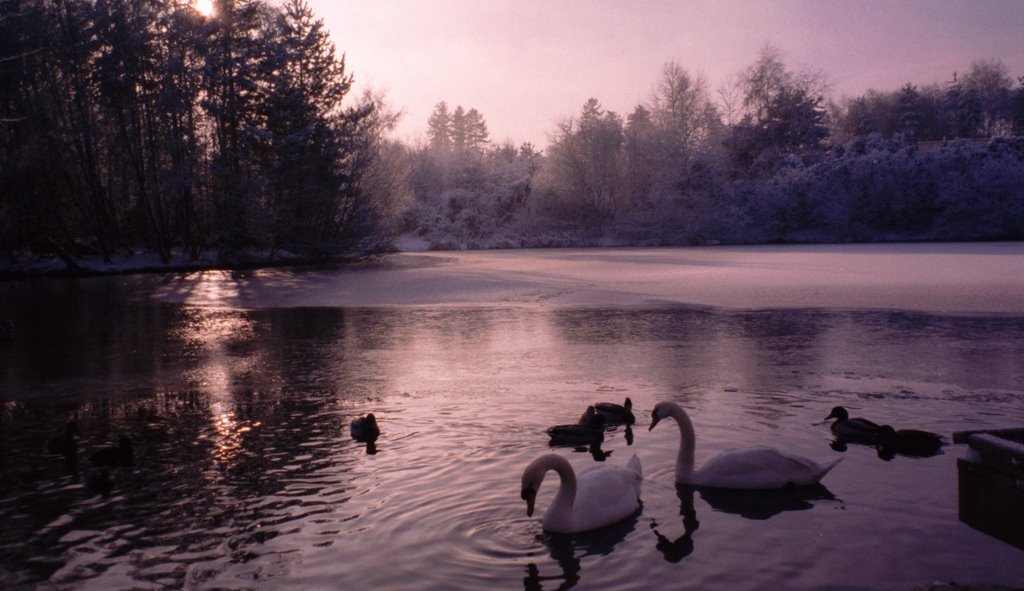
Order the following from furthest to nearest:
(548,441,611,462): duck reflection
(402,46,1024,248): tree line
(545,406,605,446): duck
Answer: (402,46,1024,248): tree line → (545,406,605,446): duck → (548,441,611,462): duck reflection

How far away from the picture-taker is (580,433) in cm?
Result: 739

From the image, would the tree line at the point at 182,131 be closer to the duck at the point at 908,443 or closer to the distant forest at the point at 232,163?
the distant forest at the point at 232,163

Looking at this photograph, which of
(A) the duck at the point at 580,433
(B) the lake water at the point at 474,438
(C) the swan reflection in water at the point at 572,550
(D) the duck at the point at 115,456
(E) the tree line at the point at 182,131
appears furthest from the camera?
(E) the tree line at the point at 182,131

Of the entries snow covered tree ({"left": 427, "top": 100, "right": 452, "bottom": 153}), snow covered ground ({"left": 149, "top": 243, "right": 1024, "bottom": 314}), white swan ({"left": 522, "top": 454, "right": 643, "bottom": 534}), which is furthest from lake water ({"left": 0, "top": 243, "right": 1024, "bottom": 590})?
snow covered tree ({"left": 427, "top": 100, "right": 452, "bottom": 153})

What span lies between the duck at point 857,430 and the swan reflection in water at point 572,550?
2612mm

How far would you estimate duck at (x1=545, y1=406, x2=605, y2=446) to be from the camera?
290 inches

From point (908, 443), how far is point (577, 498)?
3.32 meters

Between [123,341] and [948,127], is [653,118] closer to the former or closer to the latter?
[948,127]

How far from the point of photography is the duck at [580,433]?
7371 millimetres

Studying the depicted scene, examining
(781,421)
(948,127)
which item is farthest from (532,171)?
(781,421)

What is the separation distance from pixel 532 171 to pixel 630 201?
55.1ft

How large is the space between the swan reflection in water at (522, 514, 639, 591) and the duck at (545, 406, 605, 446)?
1.62 meters

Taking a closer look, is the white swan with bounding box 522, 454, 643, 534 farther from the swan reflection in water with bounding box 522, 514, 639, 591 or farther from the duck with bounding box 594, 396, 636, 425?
the duck with bounding box 594, 396, 636, 425

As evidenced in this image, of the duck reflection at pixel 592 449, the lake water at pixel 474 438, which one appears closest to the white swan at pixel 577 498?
the lake water at pixel 474 438
